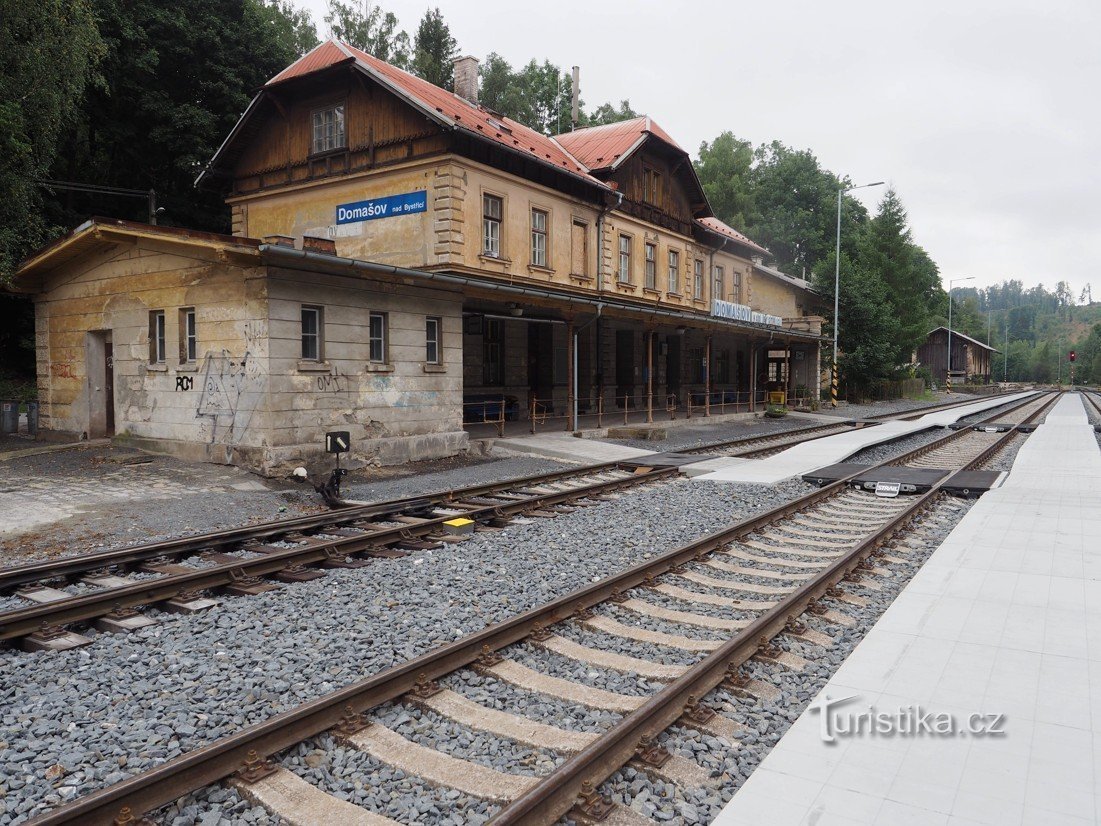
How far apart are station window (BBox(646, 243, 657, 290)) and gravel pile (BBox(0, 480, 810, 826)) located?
70.3 feet

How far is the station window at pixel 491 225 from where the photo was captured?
20.1m

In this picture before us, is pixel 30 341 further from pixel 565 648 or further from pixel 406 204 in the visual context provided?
pixel 565 648

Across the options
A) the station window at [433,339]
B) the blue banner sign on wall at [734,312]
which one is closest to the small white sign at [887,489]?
the station window at [433,339]

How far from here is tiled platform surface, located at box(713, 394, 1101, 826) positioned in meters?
2.99

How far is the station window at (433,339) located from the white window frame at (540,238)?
683 cm

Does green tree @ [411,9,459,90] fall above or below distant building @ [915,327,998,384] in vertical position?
above

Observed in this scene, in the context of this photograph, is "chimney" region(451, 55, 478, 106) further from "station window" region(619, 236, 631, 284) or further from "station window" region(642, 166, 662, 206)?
"station window" region(619, 236, 631, 284)

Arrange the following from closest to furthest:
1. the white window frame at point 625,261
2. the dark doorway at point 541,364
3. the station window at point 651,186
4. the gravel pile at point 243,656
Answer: the gravel pile at point 243,656 → the dark doorway at point 541,364 → the white window frame at point 625,261 → the station window at point 651,186

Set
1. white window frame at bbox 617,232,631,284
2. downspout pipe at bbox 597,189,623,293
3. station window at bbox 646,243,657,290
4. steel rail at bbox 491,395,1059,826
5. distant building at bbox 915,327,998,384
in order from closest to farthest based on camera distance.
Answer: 1. steel rail at bbox 491,395,1059,826
2. downspout pipe at bbox 597,189,623,293
3. white window frame at bbox 617,232,631,284
4. station window at bbox 646,243,657,290
5. distant building at bbox 915,327,998,384

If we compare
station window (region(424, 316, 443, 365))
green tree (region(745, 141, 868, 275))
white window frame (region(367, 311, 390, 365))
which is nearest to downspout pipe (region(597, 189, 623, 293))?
station window (region(424, 316, 443, 365))

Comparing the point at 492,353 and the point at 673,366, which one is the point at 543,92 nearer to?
the point at 673,366

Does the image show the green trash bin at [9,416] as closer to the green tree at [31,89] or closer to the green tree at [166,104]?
the green tree at [31,89]

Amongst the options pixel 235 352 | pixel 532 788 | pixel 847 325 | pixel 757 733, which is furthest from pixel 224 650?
pixel 847 325

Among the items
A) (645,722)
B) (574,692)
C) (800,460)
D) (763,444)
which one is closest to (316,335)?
(800,460)
